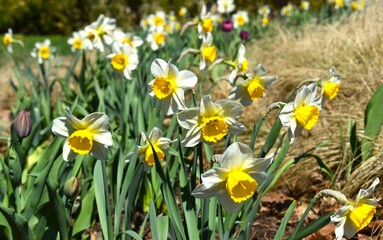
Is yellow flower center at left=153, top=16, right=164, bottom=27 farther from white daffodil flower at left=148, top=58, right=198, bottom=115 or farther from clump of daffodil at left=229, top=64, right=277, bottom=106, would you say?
white daffodil flower at left=148, top=58, right=198, bottom=115

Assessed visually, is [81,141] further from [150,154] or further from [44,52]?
[44,52]

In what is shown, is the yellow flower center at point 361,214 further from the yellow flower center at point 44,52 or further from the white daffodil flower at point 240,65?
the yellow flower center at point 44,52

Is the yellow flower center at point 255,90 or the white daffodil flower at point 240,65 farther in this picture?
the white daffodil flower at point 240,65

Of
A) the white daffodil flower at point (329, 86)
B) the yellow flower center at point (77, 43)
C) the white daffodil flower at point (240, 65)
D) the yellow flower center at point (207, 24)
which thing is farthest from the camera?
the yellow flower center at point (77, 43)

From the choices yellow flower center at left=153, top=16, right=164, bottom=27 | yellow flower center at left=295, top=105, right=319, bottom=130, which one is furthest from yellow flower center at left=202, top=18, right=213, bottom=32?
yellow flower center at left=153, top=16, right=164, bottom=27

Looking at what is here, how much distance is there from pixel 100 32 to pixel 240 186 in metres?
2.19

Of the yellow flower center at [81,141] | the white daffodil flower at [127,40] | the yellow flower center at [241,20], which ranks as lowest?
the yellow flower center at [241,20]

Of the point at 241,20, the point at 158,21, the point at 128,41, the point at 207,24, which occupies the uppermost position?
the point at 207,24

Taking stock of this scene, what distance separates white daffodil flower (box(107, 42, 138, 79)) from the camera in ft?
8.32

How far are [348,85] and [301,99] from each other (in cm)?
185

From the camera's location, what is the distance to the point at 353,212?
146 cm

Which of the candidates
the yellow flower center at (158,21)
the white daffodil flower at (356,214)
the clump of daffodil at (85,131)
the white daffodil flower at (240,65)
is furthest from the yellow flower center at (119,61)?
the yellow flower center at (158,21)

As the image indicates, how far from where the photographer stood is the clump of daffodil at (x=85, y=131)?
5.00ft

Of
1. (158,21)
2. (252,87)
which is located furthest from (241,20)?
(252,87)
